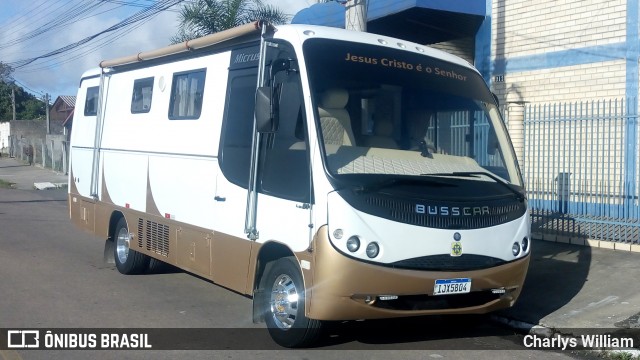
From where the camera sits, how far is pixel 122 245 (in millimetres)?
10539

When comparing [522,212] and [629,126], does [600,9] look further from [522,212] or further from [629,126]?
[522,212]

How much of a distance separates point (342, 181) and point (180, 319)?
3018 mm

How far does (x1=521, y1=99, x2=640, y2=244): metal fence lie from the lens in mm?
10445

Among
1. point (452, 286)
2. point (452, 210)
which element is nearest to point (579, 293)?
point (452, 286)

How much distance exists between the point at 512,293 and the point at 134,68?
20.4ft

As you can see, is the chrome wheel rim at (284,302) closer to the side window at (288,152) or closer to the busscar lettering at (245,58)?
the side window at (288,152)

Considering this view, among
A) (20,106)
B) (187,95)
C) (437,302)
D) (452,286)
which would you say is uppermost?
(20,106)

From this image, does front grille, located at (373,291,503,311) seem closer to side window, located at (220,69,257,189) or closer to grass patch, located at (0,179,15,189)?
side window, located at (220,69,257,189)

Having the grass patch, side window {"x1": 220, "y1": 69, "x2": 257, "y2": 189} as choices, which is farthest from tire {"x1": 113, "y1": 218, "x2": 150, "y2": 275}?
the grass patch

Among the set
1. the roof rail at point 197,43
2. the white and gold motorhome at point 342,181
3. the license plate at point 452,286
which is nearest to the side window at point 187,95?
the white and gold motorhome at point 342,181

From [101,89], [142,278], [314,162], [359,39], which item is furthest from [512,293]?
[101,89]

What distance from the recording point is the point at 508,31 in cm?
1451

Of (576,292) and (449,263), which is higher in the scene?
(449,263)

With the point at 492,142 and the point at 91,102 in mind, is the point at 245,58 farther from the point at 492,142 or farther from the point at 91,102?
the point at 91,102
